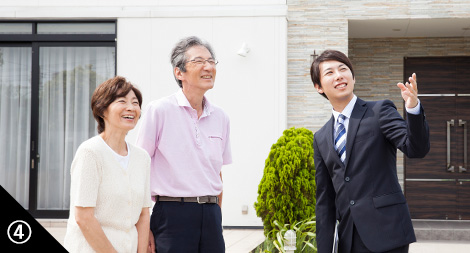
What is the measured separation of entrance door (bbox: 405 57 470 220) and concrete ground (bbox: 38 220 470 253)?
1.44m

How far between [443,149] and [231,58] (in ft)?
12.7

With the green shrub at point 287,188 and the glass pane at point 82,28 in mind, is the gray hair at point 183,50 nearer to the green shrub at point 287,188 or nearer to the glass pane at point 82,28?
the green shrub at point 287,188

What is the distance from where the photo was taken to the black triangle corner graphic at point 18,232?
4.42 feet

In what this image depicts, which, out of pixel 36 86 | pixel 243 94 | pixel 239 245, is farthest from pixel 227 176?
pixel 36 86

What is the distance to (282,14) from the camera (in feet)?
27.7

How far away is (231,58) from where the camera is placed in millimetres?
8547

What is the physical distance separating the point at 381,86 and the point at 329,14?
1.75 m

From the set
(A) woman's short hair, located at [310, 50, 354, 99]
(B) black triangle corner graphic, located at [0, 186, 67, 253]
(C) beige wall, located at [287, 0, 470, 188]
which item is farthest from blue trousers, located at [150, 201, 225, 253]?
(C) beige wall, located at [287, 0, 470, 188]

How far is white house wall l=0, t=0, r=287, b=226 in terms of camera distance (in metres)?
8.45

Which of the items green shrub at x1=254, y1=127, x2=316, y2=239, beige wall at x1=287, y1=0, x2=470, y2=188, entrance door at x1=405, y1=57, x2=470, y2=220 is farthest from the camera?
entrance door at x1=405, y1=57, x2=470, y2=220

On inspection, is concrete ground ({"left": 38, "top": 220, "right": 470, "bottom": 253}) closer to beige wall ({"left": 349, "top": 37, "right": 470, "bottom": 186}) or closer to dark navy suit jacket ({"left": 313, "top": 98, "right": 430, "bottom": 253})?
beige wall ({"left": 349, "top": 37, "right": 470, "bottom": 186})

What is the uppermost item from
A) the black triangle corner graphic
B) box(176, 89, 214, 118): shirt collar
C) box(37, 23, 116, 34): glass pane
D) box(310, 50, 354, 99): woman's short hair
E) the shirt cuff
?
box(37, 23, 116, 34): glass pane

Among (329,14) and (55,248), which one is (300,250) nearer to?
(55,248)

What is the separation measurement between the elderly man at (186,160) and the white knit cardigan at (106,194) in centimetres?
21
